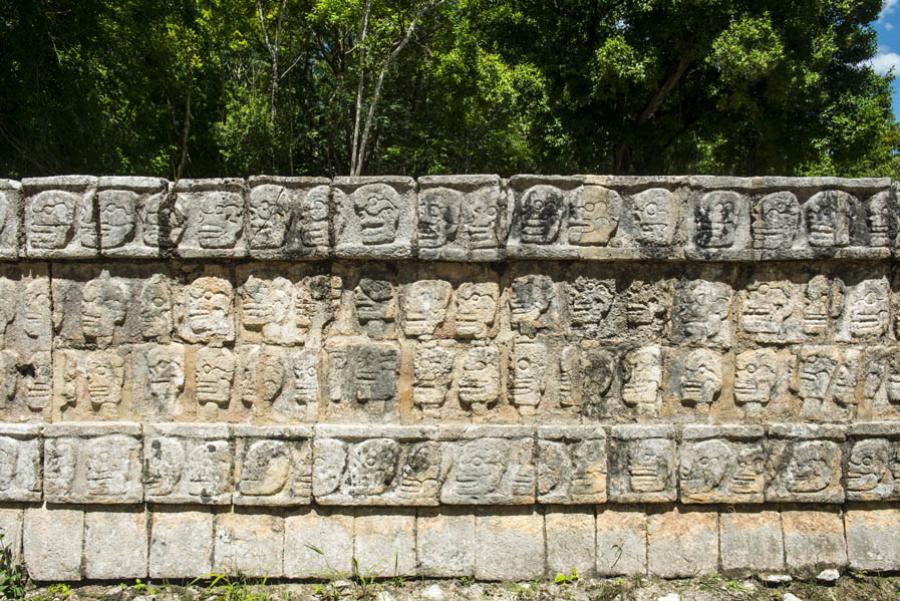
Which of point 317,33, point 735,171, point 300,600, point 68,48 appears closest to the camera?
point 300,600

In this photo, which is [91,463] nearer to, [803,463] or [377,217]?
[377,217]

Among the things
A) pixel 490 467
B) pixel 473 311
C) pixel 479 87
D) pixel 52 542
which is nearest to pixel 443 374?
pixel 473 311

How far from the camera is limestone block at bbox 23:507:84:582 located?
3.54m

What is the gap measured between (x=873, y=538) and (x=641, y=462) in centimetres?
130

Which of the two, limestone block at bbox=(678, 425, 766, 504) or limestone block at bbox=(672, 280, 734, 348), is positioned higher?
limestone block at bbox=(672, 280, 734, 348)

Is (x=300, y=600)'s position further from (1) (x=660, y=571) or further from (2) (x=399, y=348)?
(1) (x=660, y=571)

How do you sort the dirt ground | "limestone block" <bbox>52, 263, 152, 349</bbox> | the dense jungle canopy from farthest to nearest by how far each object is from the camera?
the dense jungle canopy
"limestone block" <bbox>52, 263, 152, 349</bbox>
the dirt ground

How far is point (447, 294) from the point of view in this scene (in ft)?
11.7

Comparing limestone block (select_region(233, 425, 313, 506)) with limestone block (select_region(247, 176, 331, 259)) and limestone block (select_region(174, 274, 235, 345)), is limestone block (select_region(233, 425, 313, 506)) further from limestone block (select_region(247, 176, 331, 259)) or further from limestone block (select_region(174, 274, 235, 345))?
limestone block (select_region(247, 176, 331, 259))

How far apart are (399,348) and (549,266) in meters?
0.88

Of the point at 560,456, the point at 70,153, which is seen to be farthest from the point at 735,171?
the point at 560,456

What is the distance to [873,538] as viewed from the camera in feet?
11.9

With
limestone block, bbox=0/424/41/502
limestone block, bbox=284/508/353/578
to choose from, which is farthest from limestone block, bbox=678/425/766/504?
limestone block, bbox=0/424/41/502

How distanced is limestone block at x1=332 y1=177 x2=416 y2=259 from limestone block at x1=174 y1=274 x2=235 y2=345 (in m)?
0.65
